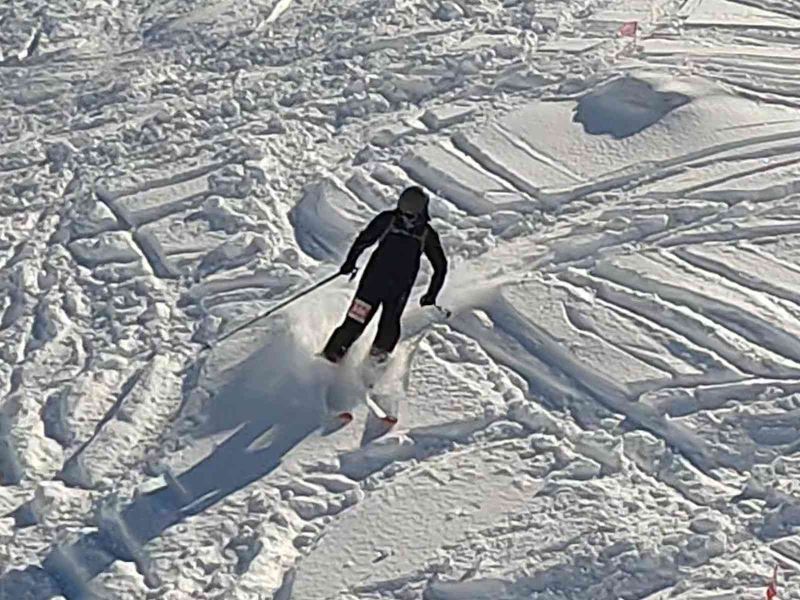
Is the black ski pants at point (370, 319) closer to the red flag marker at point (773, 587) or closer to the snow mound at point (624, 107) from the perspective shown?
the red flag marker at point (773, 587)

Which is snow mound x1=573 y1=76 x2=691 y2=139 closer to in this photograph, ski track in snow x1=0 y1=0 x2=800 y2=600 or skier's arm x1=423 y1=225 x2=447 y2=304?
ski track in snow x1=0 y1=0 x2=800 y2=600

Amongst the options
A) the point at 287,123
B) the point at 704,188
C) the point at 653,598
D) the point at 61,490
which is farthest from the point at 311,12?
the point at 653,598

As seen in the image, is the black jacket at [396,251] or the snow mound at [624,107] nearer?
the black jacket at [396,251]

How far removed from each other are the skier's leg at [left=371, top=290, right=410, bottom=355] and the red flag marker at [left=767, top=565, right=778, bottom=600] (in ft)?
9.45

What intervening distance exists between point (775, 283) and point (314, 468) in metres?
3.60

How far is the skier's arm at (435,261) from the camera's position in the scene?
954 cm

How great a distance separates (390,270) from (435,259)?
1.06 ft

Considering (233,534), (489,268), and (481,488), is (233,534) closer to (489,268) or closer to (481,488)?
(481,488)

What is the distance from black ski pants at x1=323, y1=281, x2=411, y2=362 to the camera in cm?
952

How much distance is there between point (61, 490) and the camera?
353 inches

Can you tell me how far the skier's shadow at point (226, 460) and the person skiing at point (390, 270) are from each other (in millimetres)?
376

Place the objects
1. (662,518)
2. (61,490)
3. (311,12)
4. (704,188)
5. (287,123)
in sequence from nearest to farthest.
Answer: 1. (662,518)
2. (61,490)
3. (704,188)
4. (287,123)
5. (311,12)

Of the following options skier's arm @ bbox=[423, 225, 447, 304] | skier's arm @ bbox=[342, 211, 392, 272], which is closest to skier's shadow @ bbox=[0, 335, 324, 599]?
skier's arm @ bbox=[342, 211, 392, 272]

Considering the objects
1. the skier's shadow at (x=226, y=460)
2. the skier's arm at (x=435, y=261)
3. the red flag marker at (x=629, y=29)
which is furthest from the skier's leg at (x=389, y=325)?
the red flag marker at (x=629, y=29)
